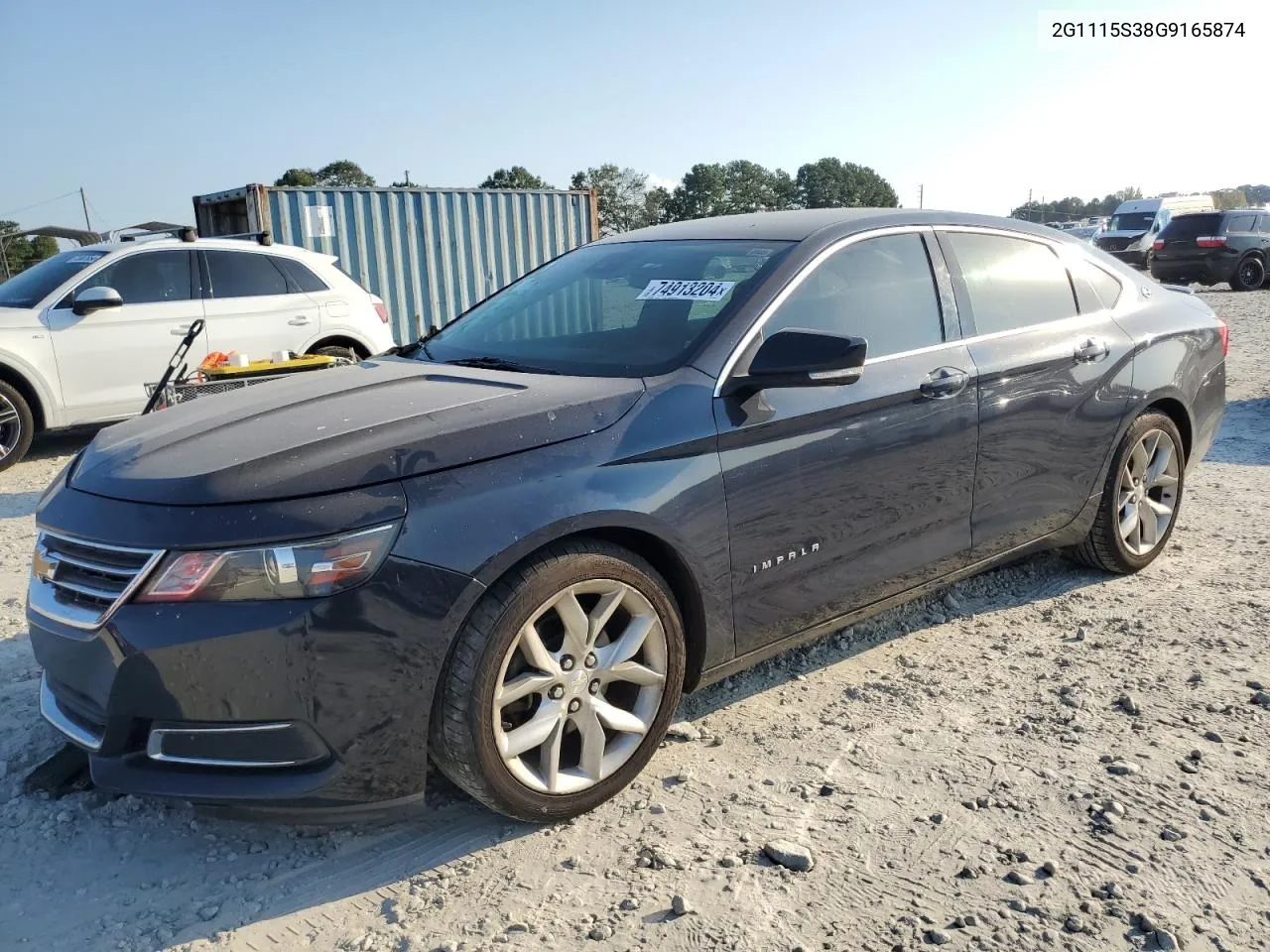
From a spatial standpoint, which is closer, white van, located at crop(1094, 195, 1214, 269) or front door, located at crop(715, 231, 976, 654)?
front door, located at crop(715, 231, 976, 654)

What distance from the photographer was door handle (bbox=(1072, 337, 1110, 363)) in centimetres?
420

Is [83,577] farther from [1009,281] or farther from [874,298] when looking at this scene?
[1009,281]

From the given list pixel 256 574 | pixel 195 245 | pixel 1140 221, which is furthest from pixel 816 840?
pixel 1140 221

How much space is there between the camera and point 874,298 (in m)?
3.65

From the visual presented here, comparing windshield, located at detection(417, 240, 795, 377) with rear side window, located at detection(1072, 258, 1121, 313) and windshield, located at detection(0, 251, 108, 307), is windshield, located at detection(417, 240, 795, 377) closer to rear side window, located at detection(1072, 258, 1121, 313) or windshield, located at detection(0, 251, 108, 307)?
rear side window, located at detection(1072, 258, 1121, 313)

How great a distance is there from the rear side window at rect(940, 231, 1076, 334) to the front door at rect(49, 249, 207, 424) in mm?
6355

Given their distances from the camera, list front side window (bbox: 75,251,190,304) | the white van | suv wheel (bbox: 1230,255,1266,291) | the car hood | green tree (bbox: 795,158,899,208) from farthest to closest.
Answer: green tree (bbox: 795,158,899,208) < the white van < suv wheel (bbox: 1230,255,1266,291) < front side window (bbox: 75,251,190,304) < the car hood

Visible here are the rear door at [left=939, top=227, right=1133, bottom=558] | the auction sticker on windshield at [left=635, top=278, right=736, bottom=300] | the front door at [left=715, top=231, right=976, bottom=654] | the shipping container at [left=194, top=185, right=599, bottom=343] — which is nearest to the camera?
the front door at [left=715, top=231, right=976, bottom=654]

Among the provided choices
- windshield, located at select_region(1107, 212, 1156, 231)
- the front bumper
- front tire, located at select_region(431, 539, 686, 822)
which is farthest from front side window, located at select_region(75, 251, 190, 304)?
windshield, located at select_region(1107, 212, 1156, 231)

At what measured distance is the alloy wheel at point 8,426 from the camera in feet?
25.0

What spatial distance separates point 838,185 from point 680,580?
6904 centimetres

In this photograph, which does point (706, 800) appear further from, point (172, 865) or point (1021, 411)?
point (1021, 411)

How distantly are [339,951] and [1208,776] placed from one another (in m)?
2.47

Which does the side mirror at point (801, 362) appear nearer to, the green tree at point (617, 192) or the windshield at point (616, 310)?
the windshield at point (616, 310)
